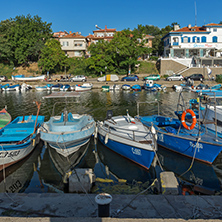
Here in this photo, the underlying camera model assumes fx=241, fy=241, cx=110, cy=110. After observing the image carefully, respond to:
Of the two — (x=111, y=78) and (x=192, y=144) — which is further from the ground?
(x=111, y=78)

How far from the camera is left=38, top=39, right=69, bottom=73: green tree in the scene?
61.6m

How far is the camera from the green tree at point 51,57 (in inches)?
2424

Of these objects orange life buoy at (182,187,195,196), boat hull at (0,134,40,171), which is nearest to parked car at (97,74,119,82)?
boat hull at (0,134,40,171)

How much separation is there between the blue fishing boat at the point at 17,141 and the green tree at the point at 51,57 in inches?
1821

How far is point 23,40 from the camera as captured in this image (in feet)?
211

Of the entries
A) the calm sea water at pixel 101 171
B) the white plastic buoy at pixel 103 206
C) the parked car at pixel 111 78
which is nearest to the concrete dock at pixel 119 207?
the white plastic buoy at pixel 103 206

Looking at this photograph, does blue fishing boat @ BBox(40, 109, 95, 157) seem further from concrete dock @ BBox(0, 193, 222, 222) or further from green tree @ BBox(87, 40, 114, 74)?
green tree @ BBox(87, 40, 114, 74)

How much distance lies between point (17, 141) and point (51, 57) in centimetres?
5083

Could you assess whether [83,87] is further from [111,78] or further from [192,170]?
[192,170]

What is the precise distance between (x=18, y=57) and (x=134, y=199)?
2541 inches

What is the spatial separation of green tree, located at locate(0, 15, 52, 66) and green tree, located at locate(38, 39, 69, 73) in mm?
3337

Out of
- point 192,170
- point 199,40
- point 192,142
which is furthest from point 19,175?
point 199,40

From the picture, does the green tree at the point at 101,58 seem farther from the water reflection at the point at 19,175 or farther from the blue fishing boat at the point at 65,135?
the water reflection at the point at 19,175

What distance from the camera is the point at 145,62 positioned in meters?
64.7
